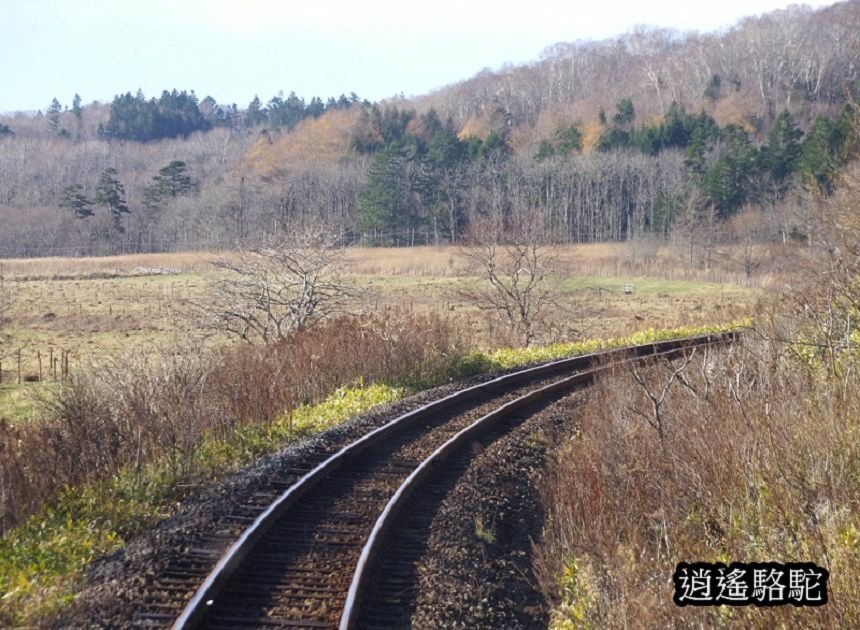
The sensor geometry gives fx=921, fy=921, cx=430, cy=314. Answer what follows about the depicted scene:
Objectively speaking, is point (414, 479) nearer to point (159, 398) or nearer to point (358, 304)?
point (159, 398)

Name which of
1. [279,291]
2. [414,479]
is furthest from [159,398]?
[279,291]

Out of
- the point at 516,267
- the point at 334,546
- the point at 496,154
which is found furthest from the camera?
the point at 496,154

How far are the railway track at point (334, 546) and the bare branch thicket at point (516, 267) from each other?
17561mm

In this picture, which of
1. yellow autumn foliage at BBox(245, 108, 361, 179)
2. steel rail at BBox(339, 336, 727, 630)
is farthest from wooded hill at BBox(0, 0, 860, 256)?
steel rail at BBox(339, 336, 727, 630)

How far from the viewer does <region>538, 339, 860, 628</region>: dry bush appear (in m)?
5.71

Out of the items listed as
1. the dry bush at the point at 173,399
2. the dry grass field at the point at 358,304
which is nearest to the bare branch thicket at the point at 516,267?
the dry grass field at the point at 358,304

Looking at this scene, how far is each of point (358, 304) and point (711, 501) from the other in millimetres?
19681

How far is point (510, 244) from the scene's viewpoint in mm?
33719

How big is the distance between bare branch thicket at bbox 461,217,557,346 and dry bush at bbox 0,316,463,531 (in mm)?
11694

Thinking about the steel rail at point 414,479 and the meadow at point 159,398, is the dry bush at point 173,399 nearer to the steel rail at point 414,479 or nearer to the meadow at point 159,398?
the meadow at point 159,398

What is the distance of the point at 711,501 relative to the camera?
7.54 m

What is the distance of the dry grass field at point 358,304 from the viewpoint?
1195 inches

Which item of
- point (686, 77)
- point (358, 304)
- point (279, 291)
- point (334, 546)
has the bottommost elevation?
point (334, 546)

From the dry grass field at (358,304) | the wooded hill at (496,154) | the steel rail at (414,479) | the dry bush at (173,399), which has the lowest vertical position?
the dry grass field at (358,304)
